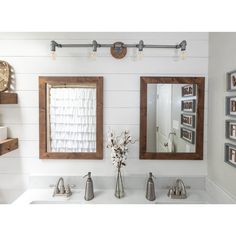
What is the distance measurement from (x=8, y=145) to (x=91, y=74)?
460 millimetres

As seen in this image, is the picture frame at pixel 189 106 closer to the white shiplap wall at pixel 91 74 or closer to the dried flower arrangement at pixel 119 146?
the white shiplap wall at pixel 91 74

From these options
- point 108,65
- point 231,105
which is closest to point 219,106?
point 231,105

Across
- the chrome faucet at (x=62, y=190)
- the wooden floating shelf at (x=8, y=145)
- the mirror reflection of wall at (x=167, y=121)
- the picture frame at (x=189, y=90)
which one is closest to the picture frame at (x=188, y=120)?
the mirror reflection of wall at (x=167, y=121)

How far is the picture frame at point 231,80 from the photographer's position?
720mm

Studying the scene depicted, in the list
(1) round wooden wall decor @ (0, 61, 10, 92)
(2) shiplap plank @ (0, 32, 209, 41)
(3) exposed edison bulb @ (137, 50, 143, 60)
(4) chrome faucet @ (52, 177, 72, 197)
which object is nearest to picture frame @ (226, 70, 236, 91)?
(2) shiplap plank @ (0, 32, 209, 41)

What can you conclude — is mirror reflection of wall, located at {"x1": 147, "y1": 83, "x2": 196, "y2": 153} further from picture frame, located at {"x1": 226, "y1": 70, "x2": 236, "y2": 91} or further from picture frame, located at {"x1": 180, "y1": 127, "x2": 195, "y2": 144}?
picture frame, located at {"x1": 226, "y1": 70, "x2": 236, "y2": 91}

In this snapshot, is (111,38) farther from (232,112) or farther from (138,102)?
(232,112)

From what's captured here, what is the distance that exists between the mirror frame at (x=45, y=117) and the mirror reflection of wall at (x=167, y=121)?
226 millimetres

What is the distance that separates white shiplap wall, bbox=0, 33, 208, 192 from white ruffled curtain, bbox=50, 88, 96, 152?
7cm

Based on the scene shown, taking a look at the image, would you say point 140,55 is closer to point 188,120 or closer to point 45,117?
point 188,120
